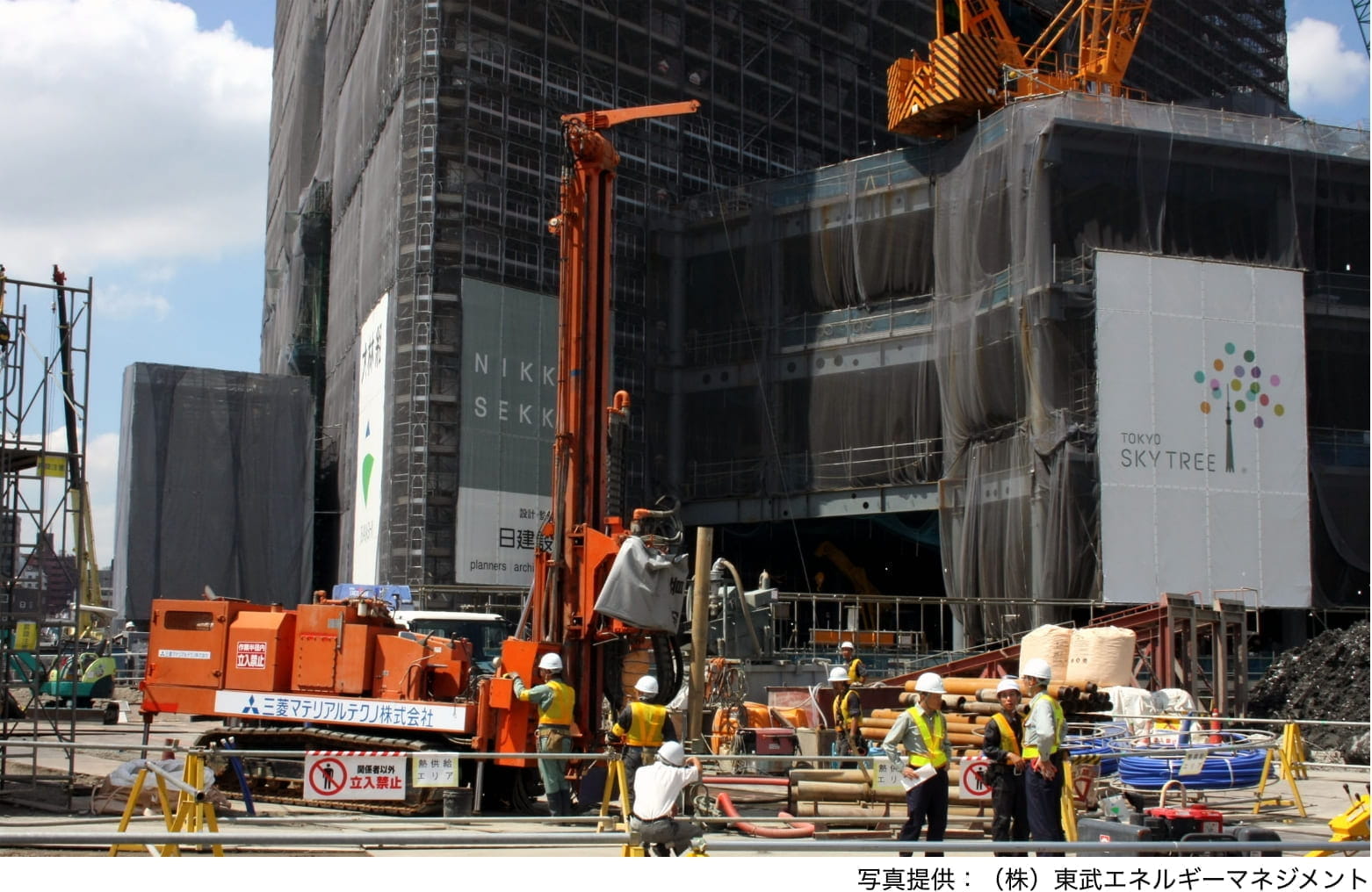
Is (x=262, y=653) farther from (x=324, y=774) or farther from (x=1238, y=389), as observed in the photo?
(x=1238, y=389)

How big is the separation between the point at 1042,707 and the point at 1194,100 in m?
53.4

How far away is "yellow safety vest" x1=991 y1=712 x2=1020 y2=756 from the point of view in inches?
440

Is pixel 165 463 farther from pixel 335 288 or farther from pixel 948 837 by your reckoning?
pixel 948 837

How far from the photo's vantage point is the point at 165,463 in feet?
155

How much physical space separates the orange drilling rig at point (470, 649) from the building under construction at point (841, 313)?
1960cm

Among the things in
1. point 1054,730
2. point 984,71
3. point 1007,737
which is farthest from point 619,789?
point 984,71

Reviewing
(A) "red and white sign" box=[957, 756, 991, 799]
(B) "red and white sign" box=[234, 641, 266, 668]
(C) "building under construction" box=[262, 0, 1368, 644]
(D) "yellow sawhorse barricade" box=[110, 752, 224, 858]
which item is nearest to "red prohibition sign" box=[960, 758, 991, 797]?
(A) "red and white sign" box=[957, 756, 991, 799]

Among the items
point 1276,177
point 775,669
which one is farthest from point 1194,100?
point 775,669

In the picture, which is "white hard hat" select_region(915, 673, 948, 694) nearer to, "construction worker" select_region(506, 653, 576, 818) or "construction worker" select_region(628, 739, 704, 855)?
"construction worker" select_region(628, 739, 704, 855)

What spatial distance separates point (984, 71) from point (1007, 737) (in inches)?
1239

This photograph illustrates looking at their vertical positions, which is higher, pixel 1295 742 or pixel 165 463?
pixel 165 463

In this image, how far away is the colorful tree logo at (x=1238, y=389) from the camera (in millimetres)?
35375

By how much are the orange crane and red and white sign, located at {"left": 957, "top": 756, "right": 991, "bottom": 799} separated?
29.4m

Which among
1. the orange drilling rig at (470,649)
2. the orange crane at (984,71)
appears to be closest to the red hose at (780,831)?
the orange drilling rig at (470,649)
